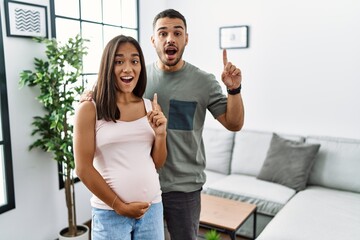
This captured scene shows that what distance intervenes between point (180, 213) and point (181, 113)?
43 centimetres

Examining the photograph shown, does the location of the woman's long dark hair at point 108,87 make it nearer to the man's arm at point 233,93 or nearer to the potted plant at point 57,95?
the man's arm at point 233,93

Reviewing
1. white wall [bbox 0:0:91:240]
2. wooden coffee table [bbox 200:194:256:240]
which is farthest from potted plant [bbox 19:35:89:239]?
wooden coffee table [bbox 200:194:256:240]

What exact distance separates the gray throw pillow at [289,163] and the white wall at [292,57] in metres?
0.37

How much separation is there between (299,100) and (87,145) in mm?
2522

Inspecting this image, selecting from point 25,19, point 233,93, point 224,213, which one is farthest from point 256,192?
point 25,19

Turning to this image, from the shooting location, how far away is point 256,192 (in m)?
2.76

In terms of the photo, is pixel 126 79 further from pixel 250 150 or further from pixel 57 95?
pixel 250 150

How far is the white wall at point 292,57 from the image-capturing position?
3010mm

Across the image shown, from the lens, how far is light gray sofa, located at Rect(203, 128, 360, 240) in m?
2.17

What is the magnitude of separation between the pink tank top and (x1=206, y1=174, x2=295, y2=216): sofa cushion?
5.22 ft

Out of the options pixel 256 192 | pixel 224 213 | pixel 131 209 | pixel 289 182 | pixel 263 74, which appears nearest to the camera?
pixel 131 209

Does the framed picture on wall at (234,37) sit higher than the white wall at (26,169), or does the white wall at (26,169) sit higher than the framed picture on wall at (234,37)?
the framed picture on wall at (234,37)

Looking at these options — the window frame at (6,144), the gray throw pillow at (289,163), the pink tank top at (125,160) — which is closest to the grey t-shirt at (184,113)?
the pink tank top at (125,160)

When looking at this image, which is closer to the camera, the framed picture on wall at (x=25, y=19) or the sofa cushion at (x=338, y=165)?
the framed picture on wall at (x=25, y=19)
